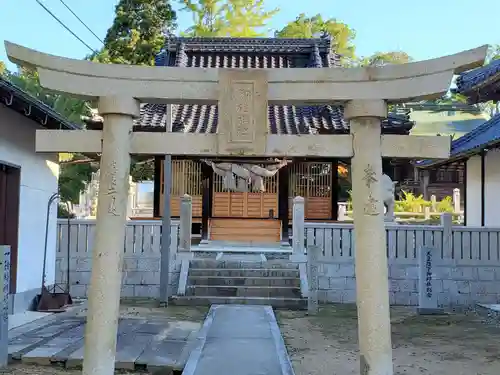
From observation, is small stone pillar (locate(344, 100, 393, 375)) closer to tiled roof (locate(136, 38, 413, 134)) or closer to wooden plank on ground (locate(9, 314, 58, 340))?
wooden plank on ground (locate(9, 314, 58, 340))

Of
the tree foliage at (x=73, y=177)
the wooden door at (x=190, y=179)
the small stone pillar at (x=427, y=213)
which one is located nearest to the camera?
the tree foliage at (x=73, y=177)

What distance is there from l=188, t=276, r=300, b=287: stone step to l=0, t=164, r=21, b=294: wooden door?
172 inches

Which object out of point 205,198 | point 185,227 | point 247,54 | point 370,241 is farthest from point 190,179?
point 370,241

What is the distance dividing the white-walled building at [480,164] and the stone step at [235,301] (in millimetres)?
5682

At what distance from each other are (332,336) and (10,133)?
266 inches

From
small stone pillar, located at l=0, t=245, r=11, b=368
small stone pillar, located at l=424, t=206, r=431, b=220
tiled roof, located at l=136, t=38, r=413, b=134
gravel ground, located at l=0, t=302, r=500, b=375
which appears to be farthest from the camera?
small stone pillar, located at l=424, t=206, r=431, b=220

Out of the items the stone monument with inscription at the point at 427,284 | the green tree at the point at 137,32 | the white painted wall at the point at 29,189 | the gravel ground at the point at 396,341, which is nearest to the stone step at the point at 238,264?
the gravel ground at the point at 396,341

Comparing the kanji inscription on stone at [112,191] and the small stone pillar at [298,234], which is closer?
the kanji inscription on stone at [112,191]

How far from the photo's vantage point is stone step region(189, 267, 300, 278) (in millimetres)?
13329

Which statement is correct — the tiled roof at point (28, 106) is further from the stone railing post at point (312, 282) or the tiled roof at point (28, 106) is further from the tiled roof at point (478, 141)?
the tiled roof at point (478, 141)

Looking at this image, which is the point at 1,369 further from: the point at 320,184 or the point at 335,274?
the point at 320,184

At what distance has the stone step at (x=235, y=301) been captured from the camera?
12180 mm

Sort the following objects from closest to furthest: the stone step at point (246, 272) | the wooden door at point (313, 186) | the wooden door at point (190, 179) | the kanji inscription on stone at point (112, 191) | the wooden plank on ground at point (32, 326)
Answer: the kanji inscription on stone at point (112, 191) < the wooden plank on ground at point (32, 326) < the stone step at point (246, 272) < the wooden door at point (313, 186) < the wooden door at point (190, 179)

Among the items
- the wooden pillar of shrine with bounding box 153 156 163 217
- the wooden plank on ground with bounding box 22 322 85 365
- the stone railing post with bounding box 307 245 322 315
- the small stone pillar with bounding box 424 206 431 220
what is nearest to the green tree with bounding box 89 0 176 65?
the wooden pillar of shrine with bounding box 153 156 163 217
